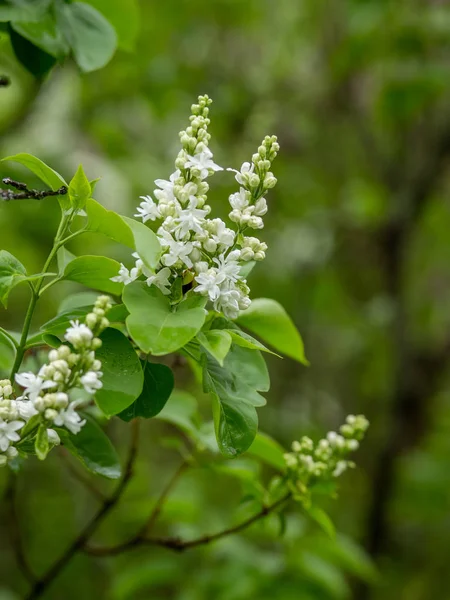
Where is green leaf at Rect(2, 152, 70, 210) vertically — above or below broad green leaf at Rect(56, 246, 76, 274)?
above

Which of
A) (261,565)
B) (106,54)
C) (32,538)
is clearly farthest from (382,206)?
(32,538)

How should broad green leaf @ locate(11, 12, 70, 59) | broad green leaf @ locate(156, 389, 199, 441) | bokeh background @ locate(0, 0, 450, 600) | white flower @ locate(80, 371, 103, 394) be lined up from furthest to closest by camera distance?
bokeh background @ locate(0, 0, 450, 600) → broad green leaf @ locate(156, 389, 199, 441) → broad green leaf @ locate(11, 12, 70, 59) → white flower @ locate(80, 371, 103, 394)

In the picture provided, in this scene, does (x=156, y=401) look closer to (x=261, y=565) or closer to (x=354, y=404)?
(x=261, y=565)

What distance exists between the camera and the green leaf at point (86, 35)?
3.59 ft

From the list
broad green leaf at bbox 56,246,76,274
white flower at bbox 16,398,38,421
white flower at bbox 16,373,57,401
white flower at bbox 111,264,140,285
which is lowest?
white flower at bbox 16,398,38,421

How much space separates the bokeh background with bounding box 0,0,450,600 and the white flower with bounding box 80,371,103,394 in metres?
2.03

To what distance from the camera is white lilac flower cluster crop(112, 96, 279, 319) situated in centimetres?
73

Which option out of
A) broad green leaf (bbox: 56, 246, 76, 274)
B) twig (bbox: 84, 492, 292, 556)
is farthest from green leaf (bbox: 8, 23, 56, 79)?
twig (bbox: 84, 492, 292, 556)

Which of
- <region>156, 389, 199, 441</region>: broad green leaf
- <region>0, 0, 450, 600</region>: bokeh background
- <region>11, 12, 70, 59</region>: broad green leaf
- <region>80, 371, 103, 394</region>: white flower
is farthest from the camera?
<region>0, 0, 450, 600</region>: bokeh background

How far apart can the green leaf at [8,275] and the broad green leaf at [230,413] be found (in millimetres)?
228

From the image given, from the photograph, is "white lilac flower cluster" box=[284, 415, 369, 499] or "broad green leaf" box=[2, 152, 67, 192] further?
"white lilac flower cluster" box=[284, 415, 369, 499]

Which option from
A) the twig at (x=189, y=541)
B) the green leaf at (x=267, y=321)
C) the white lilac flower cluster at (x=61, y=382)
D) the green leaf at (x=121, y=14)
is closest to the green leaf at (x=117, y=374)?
the white lilac flower cluster at (x=61, y=382)

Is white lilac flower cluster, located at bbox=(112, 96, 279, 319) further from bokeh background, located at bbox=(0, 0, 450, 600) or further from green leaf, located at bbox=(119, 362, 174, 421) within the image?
bokeh background, located at bbox=(0, 0, 450, 600)

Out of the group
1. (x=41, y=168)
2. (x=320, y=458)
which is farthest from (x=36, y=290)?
(x=320, y=458)
